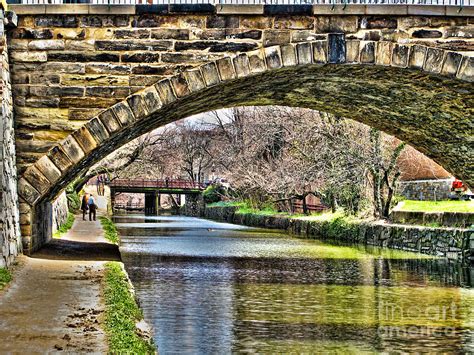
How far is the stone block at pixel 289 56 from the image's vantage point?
13297 mm

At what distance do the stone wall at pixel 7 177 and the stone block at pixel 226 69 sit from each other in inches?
126

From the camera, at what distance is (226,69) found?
13.3m

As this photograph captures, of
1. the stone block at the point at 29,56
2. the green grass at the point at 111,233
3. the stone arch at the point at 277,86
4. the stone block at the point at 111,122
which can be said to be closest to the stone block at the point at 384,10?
the stone arch at the point at 277,86

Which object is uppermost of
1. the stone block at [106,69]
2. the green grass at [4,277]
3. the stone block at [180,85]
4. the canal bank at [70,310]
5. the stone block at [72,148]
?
the stone block at [106,69]

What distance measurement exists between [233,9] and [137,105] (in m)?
2.08

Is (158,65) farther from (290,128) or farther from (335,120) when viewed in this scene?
(290,128)

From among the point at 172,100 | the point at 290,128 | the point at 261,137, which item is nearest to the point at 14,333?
the point at 172,100

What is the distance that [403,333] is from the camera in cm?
1073

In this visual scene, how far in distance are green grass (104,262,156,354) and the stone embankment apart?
11.7m

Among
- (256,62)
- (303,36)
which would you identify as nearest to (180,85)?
(256,62)

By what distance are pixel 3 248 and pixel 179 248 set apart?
1330 centimetres

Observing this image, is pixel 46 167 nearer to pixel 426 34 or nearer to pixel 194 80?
pixel 194 80

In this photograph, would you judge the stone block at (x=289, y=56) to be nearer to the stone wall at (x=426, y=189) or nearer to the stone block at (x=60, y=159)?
the stone block at (x=60, y=159)

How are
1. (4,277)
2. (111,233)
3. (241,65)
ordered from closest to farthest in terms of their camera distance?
(4,277)
(241,65)
(111,233)
